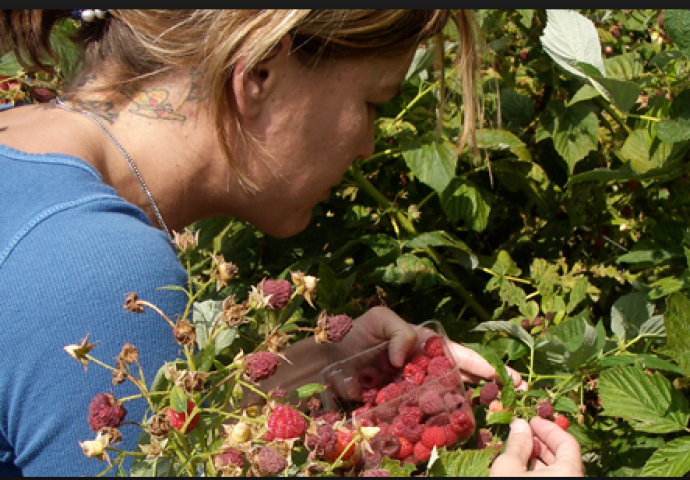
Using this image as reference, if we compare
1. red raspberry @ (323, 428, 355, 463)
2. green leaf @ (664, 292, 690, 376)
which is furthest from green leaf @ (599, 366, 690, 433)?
red raspberry @ (323, 428, 355, 463)

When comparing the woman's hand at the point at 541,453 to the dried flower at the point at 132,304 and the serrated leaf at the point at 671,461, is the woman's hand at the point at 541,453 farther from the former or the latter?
the dried flower at the point at 132,304

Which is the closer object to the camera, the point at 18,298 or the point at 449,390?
the point at 18,298

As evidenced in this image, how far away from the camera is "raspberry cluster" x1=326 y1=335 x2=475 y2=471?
3.68 feet

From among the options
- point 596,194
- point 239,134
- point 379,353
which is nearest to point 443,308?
point 379,353

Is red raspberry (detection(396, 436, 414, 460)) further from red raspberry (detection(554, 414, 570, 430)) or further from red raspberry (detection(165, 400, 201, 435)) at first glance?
red raspberry (detection(165, 400, 201, 435))

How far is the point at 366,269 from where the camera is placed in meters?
1.75

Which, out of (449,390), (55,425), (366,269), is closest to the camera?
(55,425)

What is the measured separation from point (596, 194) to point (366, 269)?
2.33 feet

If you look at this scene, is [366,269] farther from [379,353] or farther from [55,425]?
[55,425]

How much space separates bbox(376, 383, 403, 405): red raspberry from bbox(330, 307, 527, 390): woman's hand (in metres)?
0.09

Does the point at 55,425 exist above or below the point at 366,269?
above

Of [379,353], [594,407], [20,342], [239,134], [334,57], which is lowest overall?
[594,407]

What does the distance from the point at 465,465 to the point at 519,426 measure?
21 centimetres

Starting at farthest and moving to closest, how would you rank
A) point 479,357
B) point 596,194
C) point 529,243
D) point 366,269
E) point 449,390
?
point 529,243 → point 596,194 → point 366,269 → point 479,357 → point 449,390
